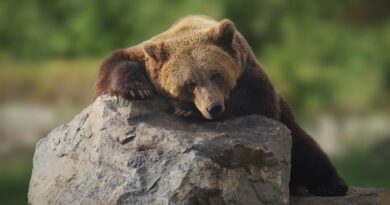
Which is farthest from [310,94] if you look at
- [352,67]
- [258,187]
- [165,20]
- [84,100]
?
[258,187]

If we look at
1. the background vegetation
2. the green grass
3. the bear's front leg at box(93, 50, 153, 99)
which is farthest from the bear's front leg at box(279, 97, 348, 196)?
the green grass

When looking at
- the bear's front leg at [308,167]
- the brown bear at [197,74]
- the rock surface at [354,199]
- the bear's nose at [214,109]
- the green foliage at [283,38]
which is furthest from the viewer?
the green foliage at [283,38]

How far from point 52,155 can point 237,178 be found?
109 centimetres

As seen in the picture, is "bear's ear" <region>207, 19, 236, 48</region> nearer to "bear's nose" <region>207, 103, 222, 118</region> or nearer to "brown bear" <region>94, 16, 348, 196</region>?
"brown bear" <region>94, 16, 348, 196</region>

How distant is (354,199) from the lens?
5.30 m

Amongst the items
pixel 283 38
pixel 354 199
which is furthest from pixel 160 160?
pixel 283 38

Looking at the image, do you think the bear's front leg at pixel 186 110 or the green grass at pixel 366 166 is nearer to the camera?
the bear's front leg at pixel 186 110

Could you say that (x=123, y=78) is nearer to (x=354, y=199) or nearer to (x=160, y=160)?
(x=160, y=160)

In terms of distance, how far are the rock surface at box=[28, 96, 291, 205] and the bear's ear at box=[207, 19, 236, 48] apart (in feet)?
1.43

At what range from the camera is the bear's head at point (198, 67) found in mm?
4715

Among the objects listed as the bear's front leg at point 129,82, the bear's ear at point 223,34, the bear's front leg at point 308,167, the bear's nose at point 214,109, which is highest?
the bear's ear at point 223,34

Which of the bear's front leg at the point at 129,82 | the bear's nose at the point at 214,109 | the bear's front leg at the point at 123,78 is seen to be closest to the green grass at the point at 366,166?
the bear's front leg at the point at 123,78

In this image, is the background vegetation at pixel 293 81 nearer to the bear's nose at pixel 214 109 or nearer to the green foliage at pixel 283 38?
the green foliage at pixel 283 38

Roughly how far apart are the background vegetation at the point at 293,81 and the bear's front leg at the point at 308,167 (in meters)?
7.88
